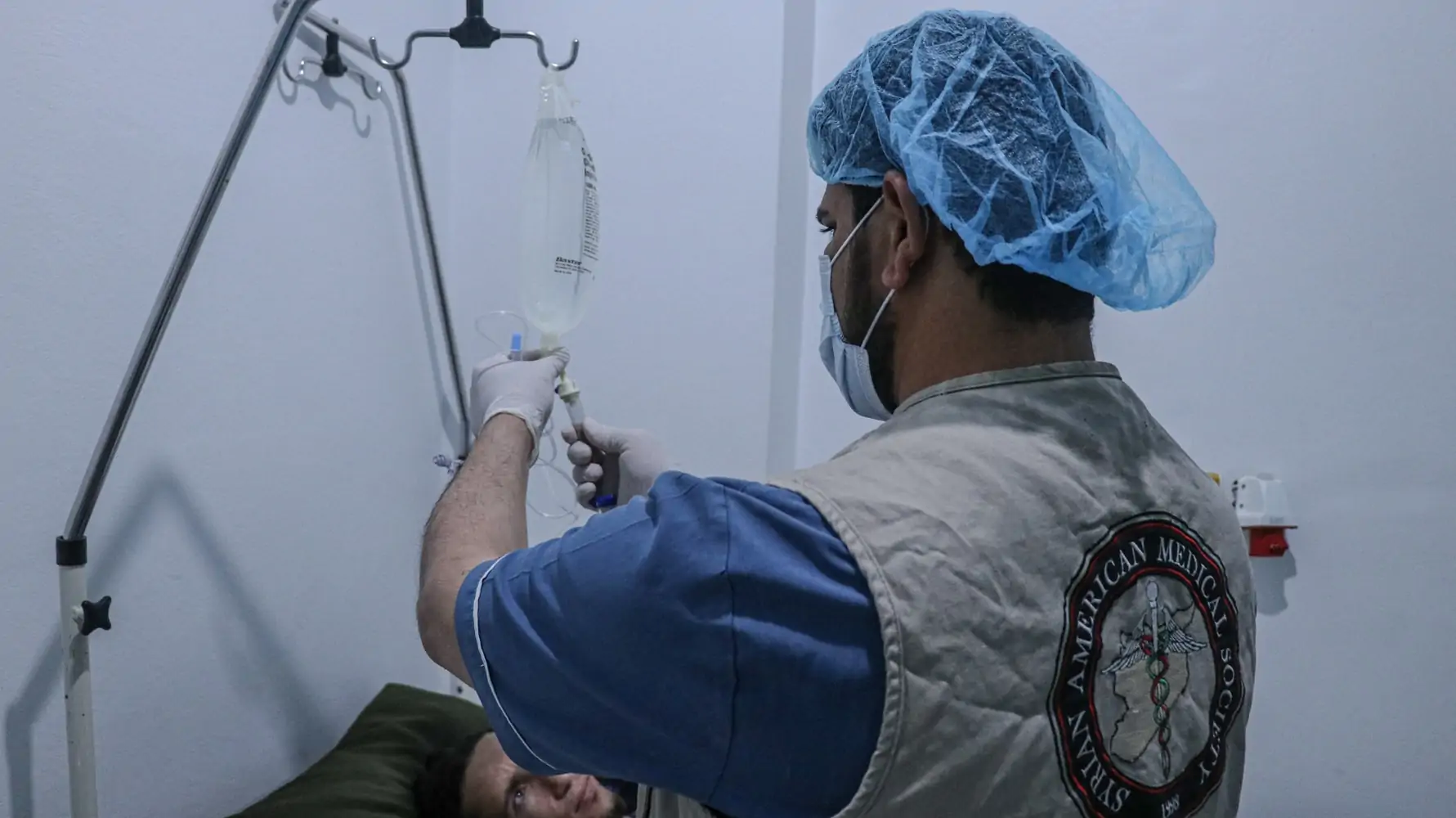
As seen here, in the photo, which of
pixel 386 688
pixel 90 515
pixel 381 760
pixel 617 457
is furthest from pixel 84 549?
pixel 386 688

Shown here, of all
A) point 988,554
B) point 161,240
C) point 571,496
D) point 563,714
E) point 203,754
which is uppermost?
point 161,240

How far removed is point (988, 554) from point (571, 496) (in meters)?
1.37

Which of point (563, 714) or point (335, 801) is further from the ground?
point (563, 714)

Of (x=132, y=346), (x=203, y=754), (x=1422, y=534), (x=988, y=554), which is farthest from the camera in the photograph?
(x=1422, y=534)

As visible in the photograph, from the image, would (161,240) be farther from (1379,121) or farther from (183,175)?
(1379,121)

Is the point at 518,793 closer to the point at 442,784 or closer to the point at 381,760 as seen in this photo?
the point at 442,784

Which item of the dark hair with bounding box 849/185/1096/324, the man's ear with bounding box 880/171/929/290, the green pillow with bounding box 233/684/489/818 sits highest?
the man's ear with bounding box 880/171/929/290

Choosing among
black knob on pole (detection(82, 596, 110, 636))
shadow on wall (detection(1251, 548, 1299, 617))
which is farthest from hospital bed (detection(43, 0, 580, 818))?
shadow on wall (detection(1251, 548, 1299, 617))

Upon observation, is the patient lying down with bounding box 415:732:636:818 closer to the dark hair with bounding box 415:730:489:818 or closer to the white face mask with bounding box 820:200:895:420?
the dark hair with bounding box 415:730:489:818

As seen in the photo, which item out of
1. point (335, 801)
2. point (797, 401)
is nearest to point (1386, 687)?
point (797, 401)

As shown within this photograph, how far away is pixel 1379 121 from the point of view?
1.66m

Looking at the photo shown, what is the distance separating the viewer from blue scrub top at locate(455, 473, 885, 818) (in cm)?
61

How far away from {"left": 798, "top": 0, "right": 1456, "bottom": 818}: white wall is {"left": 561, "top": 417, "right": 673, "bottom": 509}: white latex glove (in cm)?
95

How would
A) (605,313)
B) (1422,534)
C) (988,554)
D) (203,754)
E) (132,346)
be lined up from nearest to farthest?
(988,554)
(132,346)
(203,754)
(1422,534)
(605,313)
